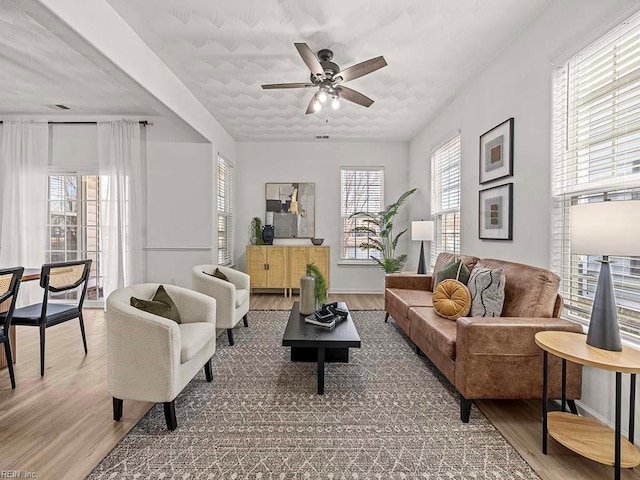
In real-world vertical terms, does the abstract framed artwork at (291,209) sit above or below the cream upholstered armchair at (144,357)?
above

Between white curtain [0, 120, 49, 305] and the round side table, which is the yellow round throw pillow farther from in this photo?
white curtain [0, 120, 49, 305]

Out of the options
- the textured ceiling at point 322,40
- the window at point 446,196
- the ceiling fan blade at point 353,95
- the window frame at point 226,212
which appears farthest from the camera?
the window frame at point 226,212

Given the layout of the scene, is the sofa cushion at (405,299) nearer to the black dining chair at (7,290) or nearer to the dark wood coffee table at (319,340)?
the dark wood coffee table at (319,340)

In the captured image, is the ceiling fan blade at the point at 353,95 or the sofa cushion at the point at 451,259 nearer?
the ceiling fan blade at the point at 353,95

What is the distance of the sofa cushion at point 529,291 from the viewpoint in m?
2.10

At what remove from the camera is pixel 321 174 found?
580cm

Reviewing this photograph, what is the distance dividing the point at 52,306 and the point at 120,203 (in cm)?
191

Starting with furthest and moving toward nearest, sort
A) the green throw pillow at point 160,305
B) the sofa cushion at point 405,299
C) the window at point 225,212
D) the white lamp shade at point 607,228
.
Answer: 1. the window at point 225,212
2. the sofa cushion at point 405,299
3. the green throw pillow at point 160,305
4. the white lamp shade at point 607,228

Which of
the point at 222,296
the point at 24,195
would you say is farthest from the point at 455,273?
the point at 24,195

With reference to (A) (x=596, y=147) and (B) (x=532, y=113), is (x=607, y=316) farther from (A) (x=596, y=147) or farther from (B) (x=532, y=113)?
(B) (x=532, y=113)

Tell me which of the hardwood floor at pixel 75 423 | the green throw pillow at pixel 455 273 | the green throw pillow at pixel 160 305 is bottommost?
the hardwood floor at pixel 75 423

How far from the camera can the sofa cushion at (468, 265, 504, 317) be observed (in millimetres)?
2398

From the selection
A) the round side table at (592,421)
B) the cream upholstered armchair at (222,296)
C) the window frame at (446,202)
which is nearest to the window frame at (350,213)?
the window frame at (446,202)

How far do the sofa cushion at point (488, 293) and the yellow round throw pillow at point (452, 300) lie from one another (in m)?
0.06
